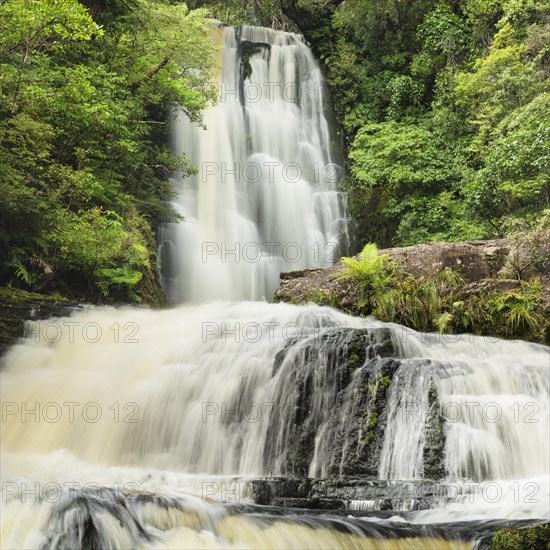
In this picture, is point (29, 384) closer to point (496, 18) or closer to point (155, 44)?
point (155, 44)

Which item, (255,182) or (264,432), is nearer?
(264,432)

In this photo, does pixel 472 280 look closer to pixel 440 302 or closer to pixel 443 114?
pixel 440 302

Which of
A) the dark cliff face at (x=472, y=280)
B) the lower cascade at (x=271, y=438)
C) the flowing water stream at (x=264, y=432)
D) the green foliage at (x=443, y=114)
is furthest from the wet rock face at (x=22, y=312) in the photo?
the green foliage at (x=443, y=114)

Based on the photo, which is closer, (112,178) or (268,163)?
(112,178)

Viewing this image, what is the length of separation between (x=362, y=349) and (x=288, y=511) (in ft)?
9.36

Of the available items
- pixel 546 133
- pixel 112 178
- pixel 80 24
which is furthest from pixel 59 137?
pixel 546 133

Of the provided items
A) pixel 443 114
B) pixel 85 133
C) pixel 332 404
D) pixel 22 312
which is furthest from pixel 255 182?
pixel 332 404

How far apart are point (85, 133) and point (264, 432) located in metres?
8.01

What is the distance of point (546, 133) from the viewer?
45.0 ft

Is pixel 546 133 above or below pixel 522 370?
above

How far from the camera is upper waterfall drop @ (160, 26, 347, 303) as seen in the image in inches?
639

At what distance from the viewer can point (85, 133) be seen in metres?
12.3

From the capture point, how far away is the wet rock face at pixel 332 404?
6922 mm

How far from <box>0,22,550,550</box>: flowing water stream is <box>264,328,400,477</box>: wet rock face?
0.06 ft
